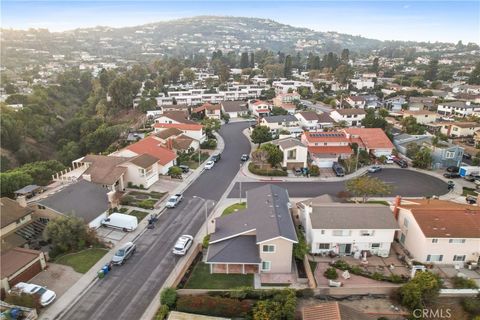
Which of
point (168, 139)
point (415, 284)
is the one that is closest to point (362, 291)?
point (415, 284)

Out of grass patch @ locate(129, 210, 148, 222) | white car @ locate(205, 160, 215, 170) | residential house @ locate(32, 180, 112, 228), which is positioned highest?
residential house @ locate(32, 180, 112, 228)

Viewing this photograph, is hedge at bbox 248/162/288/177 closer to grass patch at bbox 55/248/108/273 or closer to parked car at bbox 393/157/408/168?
parked car at bbox 393/157/408/168

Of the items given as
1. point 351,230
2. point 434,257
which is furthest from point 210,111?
point 434,257

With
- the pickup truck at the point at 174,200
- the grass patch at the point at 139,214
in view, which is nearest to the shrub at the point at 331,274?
the pickup truck at the point at 174,200

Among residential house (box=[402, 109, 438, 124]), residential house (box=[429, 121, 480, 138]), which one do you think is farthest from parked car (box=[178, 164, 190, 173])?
residential house (box=[429, 121, 480, 138])

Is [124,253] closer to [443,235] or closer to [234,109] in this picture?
[443,235]

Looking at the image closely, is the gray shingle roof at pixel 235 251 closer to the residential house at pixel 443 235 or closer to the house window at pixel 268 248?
the house window at pixel 268 248
